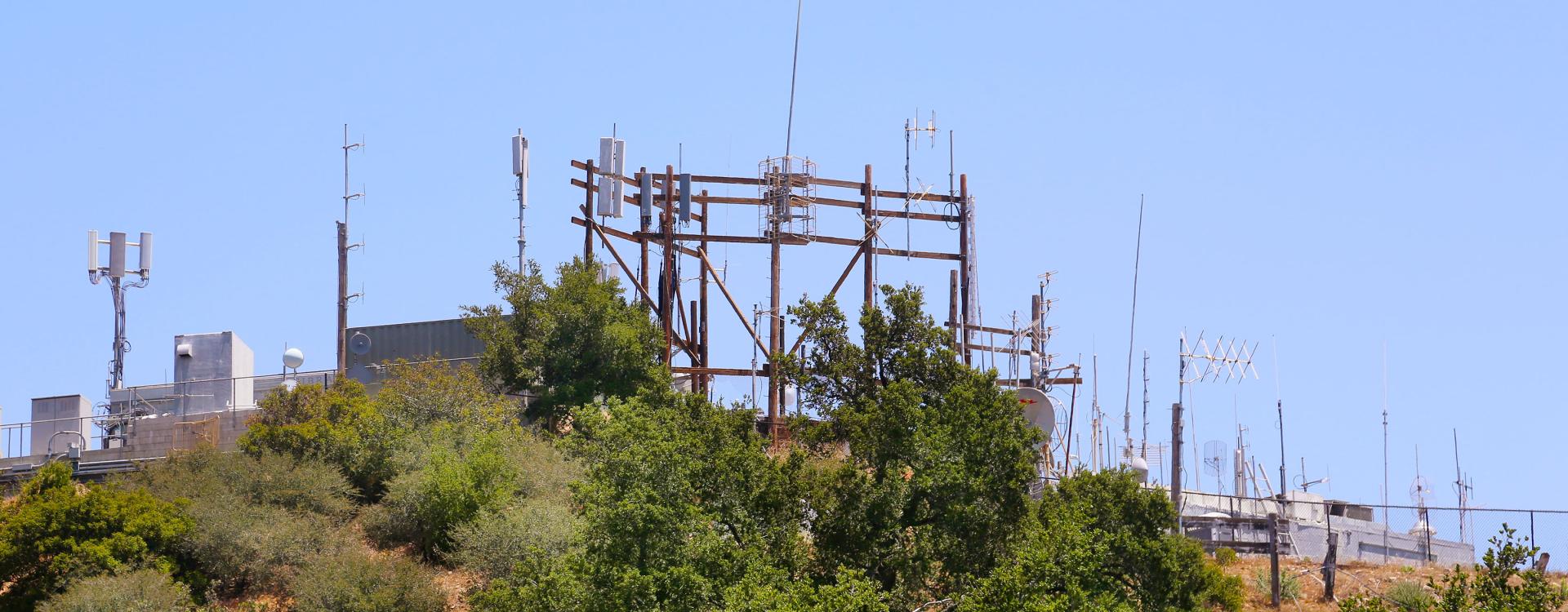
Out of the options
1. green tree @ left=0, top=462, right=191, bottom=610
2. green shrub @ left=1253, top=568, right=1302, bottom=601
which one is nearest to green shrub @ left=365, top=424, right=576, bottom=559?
green tree @ left=0, top=462, right=191, bottom=610

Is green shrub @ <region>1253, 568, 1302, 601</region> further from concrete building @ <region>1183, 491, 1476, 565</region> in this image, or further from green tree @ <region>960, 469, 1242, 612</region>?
green tree @ <region>960, 469, 1242, 612</region>

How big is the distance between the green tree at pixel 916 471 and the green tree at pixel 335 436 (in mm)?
15765

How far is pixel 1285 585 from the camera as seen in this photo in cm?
3600

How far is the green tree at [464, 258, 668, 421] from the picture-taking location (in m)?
42.5

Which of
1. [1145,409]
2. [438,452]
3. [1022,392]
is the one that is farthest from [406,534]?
[1145,409]

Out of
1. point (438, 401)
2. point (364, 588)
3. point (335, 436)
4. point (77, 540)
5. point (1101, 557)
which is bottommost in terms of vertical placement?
point (364, 588)

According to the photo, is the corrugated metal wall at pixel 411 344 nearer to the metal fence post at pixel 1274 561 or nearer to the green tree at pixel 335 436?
the green tree at pixel 335 436

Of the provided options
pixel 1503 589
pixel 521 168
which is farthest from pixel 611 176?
pixel 1503 589

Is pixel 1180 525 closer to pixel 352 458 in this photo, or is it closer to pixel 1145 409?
pixel 1145 409

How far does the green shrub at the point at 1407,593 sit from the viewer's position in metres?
32.8

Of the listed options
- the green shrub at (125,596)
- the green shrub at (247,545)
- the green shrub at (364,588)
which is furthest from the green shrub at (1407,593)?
the green shrub at (125,596)

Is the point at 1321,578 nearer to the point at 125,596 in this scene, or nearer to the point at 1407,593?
the point at 1407,593

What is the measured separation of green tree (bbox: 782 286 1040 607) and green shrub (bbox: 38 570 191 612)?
47.0 feet

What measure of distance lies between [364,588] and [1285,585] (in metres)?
18.9
